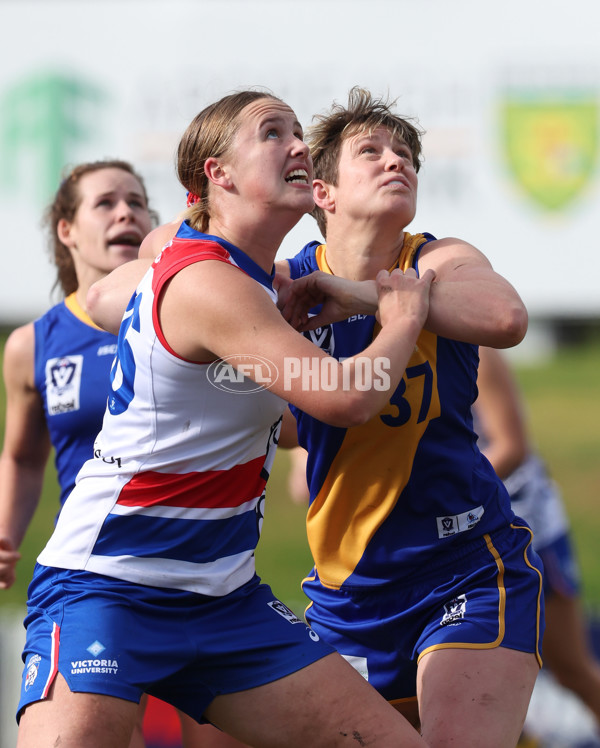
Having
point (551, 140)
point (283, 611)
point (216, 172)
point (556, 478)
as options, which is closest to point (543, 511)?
point (283, 611)

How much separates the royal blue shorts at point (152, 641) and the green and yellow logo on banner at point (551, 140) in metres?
14.3

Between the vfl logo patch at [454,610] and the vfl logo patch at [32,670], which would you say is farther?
the vfl logo patch at [454,610]

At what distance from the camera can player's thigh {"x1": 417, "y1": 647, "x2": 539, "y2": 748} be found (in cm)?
284

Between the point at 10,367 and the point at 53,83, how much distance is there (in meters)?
14.1

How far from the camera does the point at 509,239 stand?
16.9 meters

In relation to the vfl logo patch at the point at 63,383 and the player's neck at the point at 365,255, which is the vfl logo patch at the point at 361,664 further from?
the vfl logo patch at the point at 63,383

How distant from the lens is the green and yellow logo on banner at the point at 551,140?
1606 centimetres

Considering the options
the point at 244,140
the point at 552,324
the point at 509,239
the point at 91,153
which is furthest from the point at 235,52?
the point at 244,140

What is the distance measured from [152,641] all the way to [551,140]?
1454cm

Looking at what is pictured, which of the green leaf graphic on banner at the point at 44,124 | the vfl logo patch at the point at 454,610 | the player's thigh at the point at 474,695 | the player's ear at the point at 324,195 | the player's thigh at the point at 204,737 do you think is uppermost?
the player's ear at the point at 324,195

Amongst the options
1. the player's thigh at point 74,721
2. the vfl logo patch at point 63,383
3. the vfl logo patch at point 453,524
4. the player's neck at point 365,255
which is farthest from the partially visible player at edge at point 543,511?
the player's thigh at point 74,721

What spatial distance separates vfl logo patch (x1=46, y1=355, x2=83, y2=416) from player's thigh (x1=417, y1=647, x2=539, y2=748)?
1.66m

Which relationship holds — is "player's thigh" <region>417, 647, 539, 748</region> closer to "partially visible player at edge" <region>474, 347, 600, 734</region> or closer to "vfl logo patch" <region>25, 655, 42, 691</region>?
"vfl logo patch" <region>25, 655, 42, 691</region>

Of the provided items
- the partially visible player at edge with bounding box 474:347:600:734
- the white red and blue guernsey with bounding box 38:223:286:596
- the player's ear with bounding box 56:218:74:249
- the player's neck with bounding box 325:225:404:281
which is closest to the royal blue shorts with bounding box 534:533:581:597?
the partially visible player at edge with bounding box 474:347:600:734
